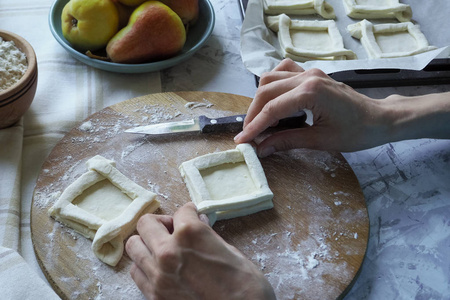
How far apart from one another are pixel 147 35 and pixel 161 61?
0.12m

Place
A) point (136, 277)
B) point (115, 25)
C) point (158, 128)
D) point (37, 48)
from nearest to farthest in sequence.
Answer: point (136, 277) < point (158, 128) < point (115, 25) < point (37, 48)

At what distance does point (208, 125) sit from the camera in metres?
1.52

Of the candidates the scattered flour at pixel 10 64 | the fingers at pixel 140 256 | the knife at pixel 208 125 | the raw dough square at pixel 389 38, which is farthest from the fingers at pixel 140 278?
the raw dough square at pixel 389 38

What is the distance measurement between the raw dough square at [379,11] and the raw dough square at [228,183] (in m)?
1.11

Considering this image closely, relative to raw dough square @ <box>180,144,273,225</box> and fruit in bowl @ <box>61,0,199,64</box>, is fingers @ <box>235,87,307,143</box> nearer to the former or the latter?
raw dough square @ <box>180,144,273,225</box>

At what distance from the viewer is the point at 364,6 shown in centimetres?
212

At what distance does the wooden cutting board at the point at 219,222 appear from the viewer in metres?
1.18

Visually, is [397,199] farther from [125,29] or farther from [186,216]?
[125,29]

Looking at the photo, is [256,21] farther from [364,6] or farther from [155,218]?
[155,218]

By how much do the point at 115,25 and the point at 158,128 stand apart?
20.1 inches

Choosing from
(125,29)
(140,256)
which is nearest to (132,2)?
(125,29)

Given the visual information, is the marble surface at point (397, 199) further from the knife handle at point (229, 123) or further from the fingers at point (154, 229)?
the fingers at point (154, 229)

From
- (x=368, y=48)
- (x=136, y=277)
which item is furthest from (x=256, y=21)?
(x=136, y=277)

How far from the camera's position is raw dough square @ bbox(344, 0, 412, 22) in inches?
83.2
